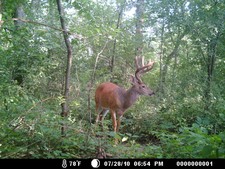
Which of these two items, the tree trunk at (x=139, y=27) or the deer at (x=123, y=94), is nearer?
the deer at (x=123, y=94)

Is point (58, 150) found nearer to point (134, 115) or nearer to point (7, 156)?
point (7, 156)

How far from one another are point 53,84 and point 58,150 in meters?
6.25

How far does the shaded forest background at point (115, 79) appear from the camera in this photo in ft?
18.0

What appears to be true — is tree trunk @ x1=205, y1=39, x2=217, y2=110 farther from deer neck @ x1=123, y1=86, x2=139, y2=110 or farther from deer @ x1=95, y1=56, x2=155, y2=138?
deer neck @ x1=123, y1=86, x2=139, y2=110

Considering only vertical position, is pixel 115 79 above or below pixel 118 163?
above

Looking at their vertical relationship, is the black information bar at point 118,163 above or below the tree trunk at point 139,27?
below

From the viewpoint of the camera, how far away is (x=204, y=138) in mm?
4473

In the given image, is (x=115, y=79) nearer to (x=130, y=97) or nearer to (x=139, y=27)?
(x=139, y=27)

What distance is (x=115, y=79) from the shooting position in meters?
11.3

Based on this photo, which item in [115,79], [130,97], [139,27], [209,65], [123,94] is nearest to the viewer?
[130,97]

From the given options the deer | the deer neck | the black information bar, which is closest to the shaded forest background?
the black information bar

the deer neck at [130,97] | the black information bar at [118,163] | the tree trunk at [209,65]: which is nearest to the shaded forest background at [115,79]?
the tree trunk at [209,65]

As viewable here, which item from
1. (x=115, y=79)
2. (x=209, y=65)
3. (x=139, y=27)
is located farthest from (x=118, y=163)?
(x=139, y=27)

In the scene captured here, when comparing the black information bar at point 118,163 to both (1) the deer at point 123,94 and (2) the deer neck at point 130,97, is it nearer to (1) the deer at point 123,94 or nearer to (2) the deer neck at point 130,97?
(1) the deer at point 123,94
